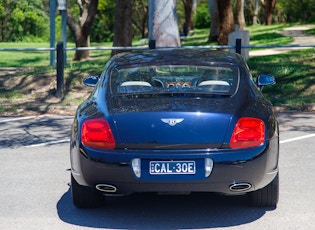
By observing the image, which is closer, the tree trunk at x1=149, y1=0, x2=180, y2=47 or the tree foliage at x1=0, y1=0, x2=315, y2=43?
the tree trunk at x1=149, y1=0, x2=180, y2=47

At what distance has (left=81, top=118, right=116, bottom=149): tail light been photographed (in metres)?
6.61

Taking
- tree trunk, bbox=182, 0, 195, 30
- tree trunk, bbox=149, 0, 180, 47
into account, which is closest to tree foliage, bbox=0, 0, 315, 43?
tree trunk, bbox=182, 0, 195, 30

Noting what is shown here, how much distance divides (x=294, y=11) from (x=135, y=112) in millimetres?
53148

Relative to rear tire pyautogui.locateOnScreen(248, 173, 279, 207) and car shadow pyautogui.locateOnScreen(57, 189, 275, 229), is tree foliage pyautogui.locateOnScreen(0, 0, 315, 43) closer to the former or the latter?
car shadow pyautogui.locateOnScreen(57, 189, 275, 229)

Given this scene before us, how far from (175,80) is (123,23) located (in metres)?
14.3

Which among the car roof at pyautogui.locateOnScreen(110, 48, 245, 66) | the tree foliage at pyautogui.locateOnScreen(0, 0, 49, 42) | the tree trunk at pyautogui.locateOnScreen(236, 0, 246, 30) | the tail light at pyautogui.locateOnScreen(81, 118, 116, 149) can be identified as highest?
the car roof at pyautogui.locateOnScreen(110, 48, 245, 66)

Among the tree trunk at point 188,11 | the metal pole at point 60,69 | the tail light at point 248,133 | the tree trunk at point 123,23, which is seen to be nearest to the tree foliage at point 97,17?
the tree trunk at point 188,11

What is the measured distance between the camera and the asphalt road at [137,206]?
6703mm

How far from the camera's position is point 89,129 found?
6762 mm

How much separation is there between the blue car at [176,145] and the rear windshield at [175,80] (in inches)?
1.7

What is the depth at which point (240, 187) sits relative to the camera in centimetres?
661

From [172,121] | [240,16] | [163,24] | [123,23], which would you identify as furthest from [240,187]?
[240,16]

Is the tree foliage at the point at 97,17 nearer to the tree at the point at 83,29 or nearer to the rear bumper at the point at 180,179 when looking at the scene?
the tree at the point at 83,29

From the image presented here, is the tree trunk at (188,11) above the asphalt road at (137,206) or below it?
below
